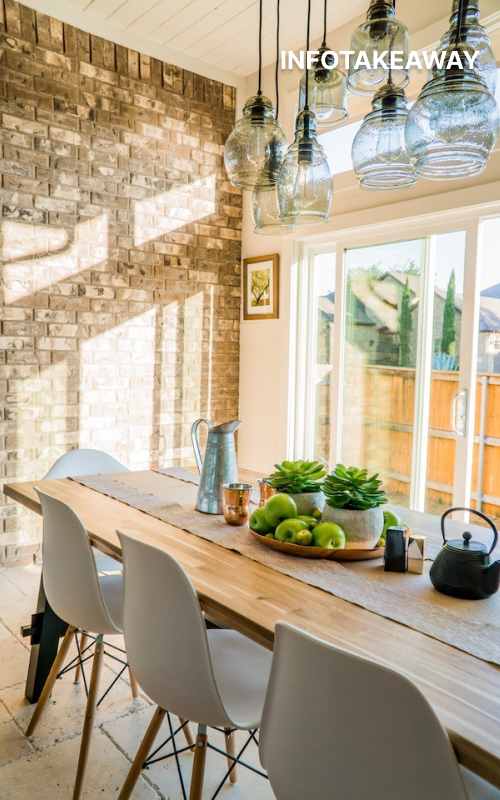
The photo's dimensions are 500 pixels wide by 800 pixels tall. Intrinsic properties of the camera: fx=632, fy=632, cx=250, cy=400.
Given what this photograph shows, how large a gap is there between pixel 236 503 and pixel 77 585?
1.67ft

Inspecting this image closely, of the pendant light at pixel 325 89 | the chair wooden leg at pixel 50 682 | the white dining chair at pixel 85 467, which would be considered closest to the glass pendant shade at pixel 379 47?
the pendant light at pixel 325 89

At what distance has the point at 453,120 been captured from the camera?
1.35 m

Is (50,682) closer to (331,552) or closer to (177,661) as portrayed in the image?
(177,661)

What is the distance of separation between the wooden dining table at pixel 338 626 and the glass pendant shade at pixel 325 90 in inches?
52.9

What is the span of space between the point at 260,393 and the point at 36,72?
→ 93.9 inches

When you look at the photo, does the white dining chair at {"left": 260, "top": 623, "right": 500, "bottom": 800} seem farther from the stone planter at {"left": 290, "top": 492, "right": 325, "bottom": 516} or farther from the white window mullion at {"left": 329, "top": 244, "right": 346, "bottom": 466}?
the white window mullion at {"left": 329, "top": 244, "right": 346, "bottom": 466}

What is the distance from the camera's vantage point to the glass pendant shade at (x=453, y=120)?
1337 millimetres

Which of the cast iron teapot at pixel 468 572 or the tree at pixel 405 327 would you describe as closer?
the cast iron teapot at pixel 468 572

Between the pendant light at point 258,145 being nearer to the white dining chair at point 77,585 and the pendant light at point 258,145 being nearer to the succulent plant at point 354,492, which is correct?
the succulent plant at point 354,492

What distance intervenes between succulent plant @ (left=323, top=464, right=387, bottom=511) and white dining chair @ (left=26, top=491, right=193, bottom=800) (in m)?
0.68

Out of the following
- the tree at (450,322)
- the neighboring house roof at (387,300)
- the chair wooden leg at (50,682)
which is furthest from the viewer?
the tree at (450,322)

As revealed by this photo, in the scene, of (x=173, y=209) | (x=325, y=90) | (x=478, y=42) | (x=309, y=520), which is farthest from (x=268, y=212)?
(x=173, y=209)

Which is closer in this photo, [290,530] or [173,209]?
[290,530]

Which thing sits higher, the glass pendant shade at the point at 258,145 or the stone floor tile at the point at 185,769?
the glass pendant shade at the point at 258,145
